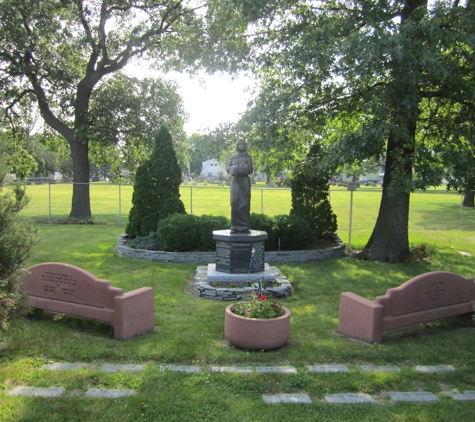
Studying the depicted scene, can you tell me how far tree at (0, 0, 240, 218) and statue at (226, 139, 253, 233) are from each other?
8.64 metres

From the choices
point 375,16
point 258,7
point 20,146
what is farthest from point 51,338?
point 20,146

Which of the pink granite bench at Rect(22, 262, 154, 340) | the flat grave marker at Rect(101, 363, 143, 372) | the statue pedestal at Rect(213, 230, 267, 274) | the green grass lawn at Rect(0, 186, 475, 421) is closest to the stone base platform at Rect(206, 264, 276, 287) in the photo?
the statue pedestal at Rect(213, 230, 267, 274)

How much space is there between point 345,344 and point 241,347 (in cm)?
146

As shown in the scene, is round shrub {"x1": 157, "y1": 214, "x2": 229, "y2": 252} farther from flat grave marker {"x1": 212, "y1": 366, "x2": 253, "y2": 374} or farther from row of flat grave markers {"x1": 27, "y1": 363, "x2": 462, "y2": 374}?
flat grave marker {"x1": 212, "y1": 366, "x2": 253, "y2": 374}

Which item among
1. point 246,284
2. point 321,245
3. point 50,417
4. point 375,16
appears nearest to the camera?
point 50,417

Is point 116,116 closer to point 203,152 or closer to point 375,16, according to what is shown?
point 203,152

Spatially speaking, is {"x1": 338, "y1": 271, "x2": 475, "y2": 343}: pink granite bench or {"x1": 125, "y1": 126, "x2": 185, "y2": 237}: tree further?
{"x1": 125, "y1": 126, "x2": 185, "y2": 237}: tree

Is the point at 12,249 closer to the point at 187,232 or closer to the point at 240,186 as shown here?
the point at 240,186

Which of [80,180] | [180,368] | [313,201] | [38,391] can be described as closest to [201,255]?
[313,201]

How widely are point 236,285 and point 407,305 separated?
351cm

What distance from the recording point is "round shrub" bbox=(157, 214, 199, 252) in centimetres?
1106

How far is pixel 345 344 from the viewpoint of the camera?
5668 mm

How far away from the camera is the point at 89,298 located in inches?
231

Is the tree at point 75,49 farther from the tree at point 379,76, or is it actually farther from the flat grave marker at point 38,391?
the flat grave marker at point 38,391
